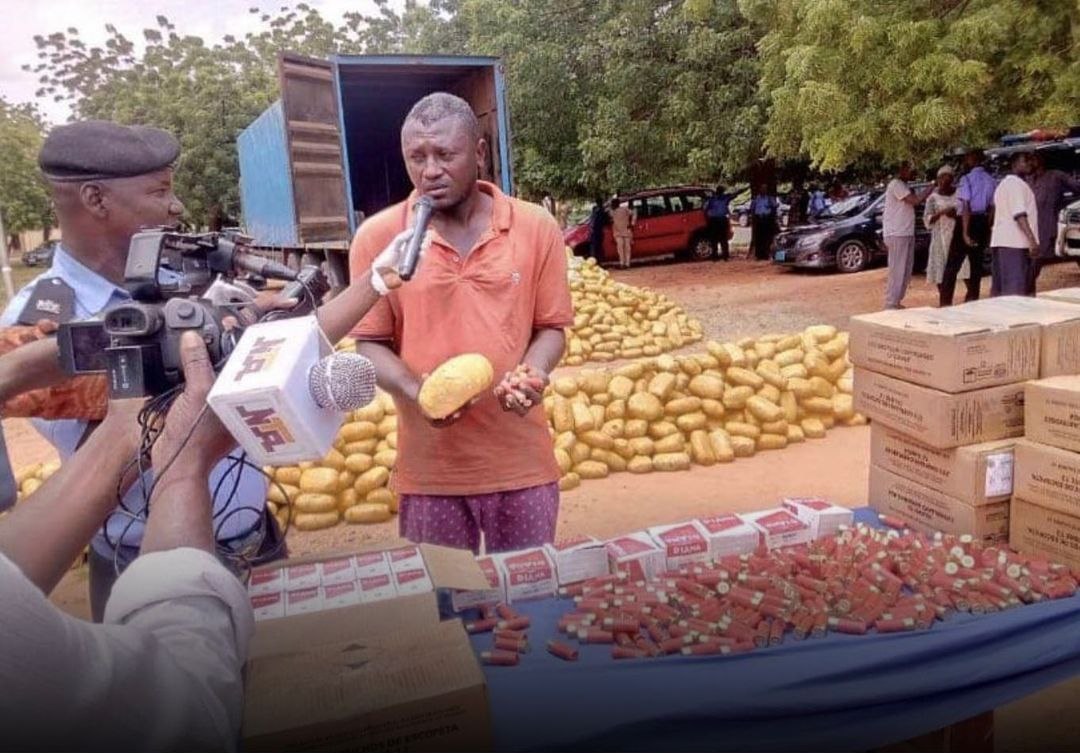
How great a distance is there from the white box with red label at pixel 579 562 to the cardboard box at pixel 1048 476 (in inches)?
50.9

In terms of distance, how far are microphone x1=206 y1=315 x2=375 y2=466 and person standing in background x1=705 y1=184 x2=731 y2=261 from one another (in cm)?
1755

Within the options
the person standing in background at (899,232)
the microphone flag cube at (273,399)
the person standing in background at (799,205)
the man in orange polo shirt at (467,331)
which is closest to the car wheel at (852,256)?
the person standing in background at (899,232)

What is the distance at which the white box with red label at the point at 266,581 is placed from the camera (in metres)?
2.20

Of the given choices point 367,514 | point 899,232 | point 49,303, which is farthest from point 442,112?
point 899,232

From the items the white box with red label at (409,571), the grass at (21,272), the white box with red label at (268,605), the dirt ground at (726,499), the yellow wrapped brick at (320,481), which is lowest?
the dirt ground at (726,499)

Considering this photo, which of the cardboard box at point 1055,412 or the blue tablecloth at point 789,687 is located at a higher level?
the cardboard box at point 1055,412

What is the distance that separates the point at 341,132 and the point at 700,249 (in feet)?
34.5

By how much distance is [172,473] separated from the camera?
4.36 ft

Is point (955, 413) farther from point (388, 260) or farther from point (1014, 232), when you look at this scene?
point (1014, 232)

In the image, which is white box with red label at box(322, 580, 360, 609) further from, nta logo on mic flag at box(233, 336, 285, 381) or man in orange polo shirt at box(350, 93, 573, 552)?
nta logo on mic flag at box(233, 336, 285, 381)

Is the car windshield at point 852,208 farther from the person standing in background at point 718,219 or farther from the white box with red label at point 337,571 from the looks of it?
the white box with red label at point 337,571

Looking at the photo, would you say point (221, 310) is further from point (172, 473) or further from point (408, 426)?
point (408, 426)

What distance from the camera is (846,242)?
14.6 m

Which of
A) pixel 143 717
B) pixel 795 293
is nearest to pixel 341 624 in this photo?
pixel 143 717
